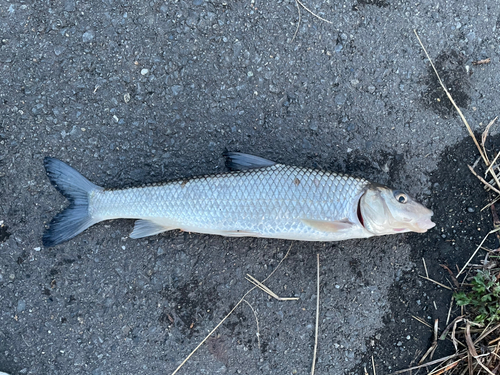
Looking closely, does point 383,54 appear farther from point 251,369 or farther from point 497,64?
point 251,369

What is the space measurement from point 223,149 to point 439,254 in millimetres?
2312

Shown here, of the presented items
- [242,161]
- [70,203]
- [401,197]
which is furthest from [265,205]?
[70,203]

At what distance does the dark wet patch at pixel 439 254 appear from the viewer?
10.1 ft

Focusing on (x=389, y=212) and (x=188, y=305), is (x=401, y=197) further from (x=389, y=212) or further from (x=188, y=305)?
(x=188, y=305)

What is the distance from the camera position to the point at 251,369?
9.92 ft

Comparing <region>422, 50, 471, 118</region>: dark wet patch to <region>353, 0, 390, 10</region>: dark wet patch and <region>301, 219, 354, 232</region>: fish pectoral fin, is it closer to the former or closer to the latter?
<region>353, 0, 390, 10</region>: dark wet patch

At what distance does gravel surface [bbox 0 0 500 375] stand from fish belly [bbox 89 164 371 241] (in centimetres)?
37

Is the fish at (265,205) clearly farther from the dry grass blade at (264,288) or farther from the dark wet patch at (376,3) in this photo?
the dark wet patch at (376,3)

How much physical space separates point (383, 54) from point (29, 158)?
11.7ft

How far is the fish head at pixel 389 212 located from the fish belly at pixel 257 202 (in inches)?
3.2

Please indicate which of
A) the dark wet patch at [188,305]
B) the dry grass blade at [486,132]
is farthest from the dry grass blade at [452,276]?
the dark wet patch at [188,305]

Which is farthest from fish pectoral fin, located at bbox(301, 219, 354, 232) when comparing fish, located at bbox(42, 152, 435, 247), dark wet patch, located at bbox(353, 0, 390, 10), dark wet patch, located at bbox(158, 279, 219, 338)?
dark wet patch, located at bbox(353, 0, 390, 10)

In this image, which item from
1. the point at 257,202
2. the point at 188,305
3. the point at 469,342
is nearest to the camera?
the point at 257,202

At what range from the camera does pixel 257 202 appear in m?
2.68
